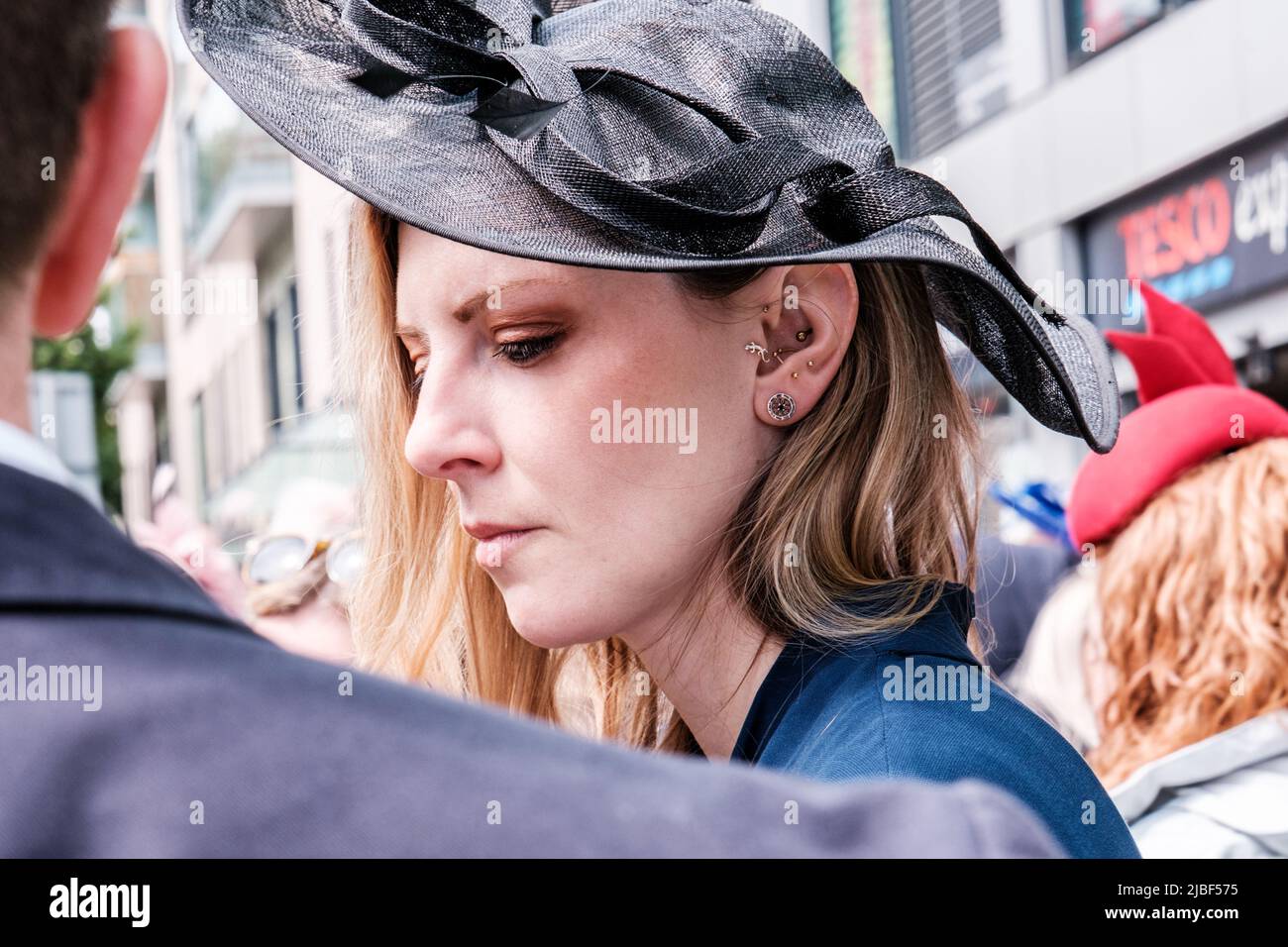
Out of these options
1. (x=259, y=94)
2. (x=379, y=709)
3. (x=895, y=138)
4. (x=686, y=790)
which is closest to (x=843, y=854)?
(x=686, y=790)

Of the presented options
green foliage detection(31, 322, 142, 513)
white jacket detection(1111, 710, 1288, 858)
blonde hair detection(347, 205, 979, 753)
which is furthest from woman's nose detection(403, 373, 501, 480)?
green foliage detection(31, 322, 142, 513)

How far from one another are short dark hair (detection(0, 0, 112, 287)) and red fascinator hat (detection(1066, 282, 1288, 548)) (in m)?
2.06

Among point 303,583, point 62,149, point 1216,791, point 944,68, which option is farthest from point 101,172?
point 944,68

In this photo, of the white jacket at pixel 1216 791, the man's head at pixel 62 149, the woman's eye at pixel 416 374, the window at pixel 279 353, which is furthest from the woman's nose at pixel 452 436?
the window at pixel 279 353

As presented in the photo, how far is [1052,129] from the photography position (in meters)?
9.86

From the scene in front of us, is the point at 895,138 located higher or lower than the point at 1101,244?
higher

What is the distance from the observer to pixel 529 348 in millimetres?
1426

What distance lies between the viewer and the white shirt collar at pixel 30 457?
24.6 inches

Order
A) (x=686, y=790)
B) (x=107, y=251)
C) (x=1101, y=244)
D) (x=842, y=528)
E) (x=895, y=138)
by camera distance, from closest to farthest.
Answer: (x=686, y=790), (x=107, y=251), (x=842, y=528), (x=1101, y=244), (x=895, y=138)

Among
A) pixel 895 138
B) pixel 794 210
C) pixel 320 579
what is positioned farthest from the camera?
pixel 895 138

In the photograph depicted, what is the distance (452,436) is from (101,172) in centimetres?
75

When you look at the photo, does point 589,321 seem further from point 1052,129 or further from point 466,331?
point 1052,129

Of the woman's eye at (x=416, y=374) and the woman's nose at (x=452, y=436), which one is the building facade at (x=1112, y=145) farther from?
the woman's nose at (x=452, y=436)
